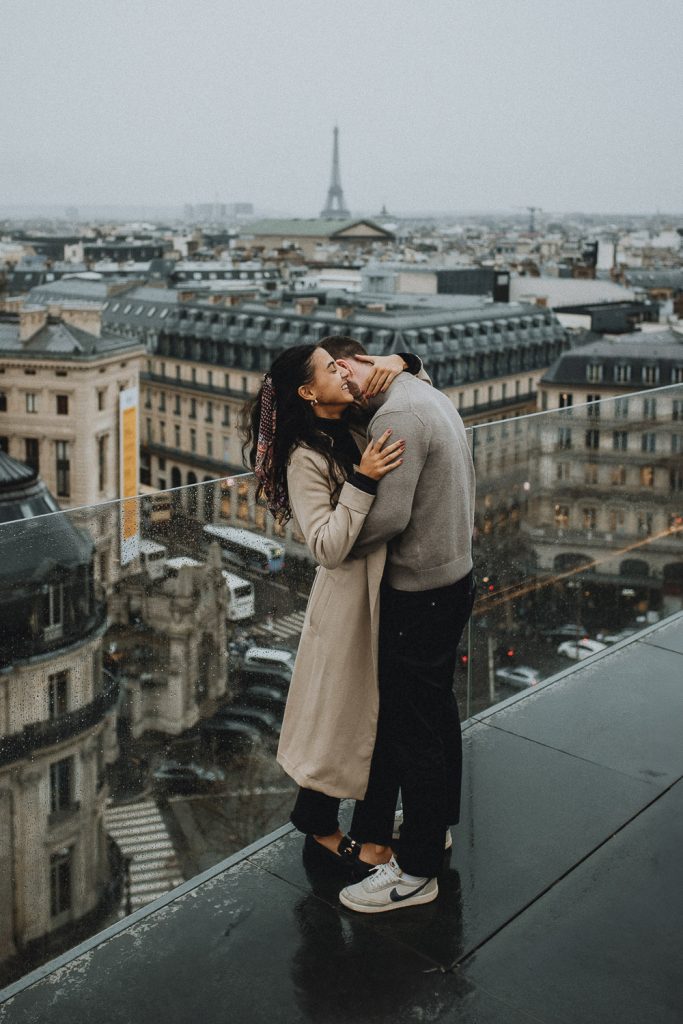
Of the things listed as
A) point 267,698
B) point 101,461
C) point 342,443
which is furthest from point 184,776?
point 101,461

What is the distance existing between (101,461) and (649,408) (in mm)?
39006

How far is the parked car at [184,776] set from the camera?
10.3 feet

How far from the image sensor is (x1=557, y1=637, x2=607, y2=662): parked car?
15.3 feet

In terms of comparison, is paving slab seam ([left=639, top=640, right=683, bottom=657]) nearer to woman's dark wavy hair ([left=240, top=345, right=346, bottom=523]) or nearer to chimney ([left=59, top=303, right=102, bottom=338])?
woman's dark wavy hair ([left=240, top=345, right=346, bottom=523])

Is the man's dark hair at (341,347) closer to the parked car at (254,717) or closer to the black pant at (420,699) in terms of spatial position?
the black pant at (420,699)

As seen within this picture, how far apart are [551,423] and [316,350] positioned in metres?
1.80

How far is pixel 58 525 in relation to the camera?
110 inches

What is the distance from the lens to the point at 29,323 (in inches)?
1666

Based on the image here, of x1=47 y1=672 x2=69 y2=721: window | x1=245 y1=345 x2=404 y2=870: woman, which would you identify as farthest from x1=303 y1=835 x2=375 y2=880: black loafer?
x1=47 y1=672 x2=69 y2=721: window

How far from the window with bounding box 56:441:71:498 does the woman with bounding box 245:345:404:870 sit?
4033 cm

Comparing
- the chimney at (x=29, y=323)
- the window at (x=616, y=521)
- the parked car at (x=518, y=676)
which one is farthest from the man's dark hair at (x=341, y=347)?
the chimney at (x=29, y=323)

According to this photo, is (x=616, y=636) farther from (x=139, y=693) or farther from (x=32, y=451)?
(x=32, y=451)

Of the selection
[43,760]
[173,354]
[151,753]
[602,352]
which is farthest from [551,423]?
[173,354]

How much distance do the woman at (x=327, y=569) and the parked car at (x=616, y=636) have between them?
1949mm
